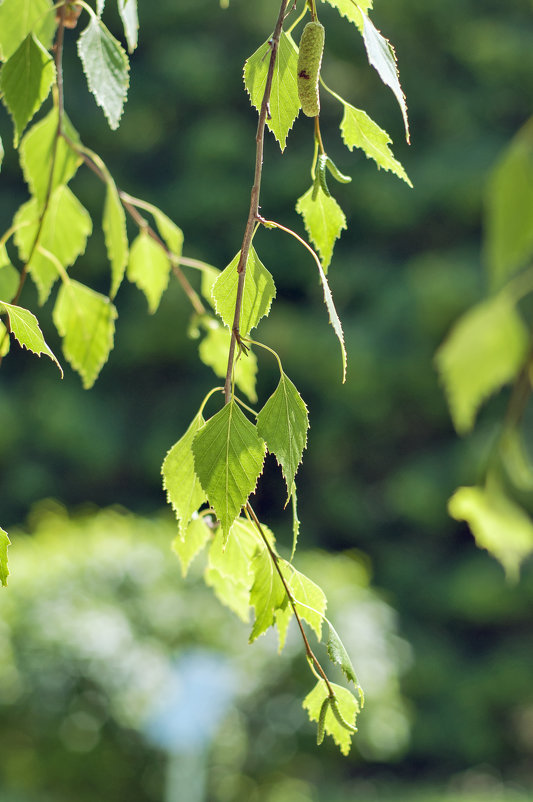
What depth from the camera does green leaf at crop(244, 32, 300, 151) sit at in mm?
391

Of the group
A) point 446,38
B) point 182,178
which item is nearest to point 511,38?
point 446,38

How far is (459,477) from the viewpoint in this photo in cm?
418

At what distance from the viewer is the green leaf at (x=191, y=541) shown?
0.44m

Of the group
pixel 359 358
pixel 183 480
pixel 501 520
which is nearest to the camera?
pixel 501 520

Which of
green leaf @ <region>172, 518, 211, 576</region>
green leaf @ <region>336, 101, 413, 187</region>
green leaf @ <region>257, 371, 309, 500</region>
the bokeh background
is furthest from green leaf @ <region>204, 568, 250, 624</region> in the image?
the bokeh background

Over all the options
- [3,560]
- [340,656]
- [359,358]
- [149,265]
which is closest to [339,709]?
[340,656]

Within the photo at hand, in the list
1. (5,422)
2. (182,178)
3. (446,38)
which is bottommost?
(5,422)

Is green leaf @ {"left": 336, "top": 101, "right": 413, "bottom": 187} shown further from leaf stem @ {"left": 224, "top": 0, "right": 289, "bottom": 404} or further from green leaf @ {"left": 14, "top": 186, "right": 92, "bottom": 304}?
green leaf @ {"left": 14, "top": 186, "right": 92, "bottom": 304}

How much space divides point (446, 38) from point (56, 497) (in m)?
3.32

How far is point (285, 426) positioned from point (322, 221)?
0.41 ft

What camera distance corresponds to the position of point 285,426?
13.9 inches

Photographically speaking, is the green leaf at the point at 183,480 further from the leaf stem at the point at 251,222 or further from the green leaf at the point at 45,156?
the green leaf at the point at 45,156

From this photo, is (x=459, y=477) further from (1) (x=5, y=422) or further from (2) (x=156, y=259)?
(2) (x=156, y=259)

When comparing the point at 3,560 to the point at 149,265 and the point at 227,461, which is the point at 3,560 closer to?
the point at 227,461
